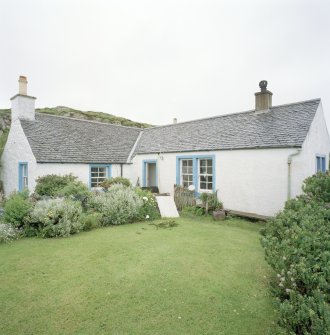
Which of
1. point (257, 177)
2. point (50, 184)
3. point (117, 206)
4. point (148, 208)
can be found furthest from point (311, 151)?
point (50, 184)

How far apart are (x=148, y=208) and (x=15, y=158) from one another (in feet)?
34.6

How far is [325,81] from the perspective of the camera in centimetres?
1834

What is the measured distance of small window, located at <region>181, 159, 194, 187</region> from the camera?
1512cm

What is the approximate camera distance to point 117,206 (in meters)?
11.0

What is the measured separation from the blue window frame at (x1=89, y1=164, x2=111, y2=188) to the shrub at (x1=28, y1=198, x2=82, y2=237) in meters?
7.04

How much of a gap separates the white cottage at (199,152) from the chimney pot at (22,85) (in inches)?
2.5

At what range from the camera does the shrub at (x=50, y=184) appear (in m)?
12.8

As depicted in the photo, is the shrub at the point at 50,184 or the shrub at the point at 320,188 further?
the shrub at the point at 50,184

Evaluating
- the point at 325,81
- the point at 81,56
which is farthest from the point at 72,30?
the point at 325,81

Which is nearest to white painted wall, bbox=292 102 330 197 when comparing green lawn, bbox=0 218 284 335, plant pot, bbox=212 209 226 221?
plant pot, bbox=212 209 226 221

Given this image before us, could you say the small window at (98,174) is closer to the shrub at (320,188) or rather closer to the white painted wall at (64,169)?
the white painted wall at (64,169)

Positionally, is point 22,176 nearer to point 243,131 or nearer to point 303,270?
point 243,131

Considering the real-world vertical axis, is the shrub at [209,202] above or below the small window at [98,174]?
below

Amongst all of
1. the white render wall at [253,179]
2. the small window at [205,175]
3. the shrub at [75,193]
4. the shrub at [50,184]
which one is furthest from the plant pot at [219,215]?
the shrub at [50,184]
